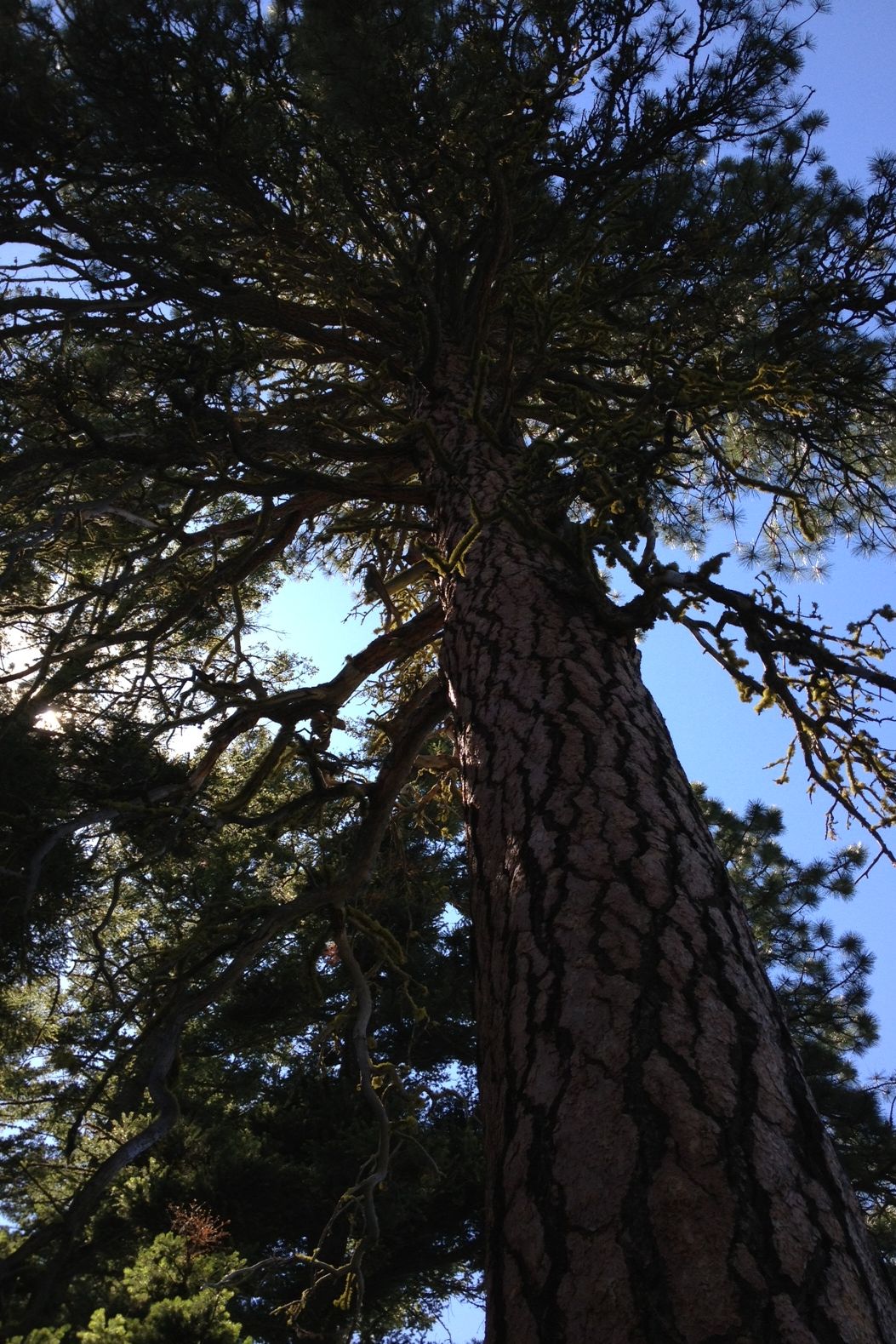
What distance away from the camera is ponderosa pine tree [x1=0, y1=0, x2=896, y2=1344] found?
1.58m

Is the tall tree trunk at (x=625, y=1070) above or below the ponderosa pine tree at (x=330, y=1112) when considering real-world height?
below

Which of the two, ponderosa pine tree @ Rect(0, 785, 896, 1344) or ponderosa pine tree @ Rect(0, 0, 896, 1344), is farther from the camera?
ponderosa pine tree @ Rect(0, 785, 896, 1344)

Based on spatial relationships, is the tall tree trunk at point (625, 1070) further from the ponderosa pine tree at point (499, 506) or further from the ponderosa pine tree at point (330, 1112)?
the ponderosa pine tree at point (330, 1112)

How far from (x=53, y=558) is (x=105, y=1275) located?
15.5 feet

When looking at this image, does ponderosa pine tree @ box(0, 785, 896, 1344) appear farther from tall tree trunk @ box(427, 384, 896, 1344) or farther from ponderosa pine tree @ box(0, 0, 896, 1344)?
tall tree trunk @ box(427, 384, 896, 1344)

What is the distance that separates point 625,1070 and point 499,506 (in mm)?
1650

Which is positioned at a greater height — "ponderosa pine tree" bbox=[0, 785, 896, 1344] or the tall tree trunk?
"ponderosa pine tree" bbox=[0, 785, 896, 1344]

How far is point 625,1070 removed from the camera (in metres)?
1.65

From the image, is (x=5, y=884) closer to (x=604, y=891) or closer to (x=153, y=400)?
(x=153, y=400)

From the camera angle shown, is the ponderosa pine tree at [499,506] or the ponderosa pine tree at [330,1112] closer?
the ponderosa pine tree at [499,506]

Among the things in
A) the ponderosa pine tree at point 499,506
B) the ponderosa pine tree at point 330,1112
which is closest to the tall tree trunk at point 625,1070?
the ponderosa pine tree at point 499,506

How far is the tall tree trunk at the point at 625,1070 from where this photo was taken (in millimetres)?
1341

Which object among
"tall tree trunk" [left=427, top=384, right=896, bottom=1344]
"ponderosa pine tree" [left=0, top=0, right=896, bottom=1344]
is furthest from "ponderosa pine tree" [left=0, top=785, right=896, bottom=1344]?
"tall tree trunk" [left=427, top=384, right=896, bottom=1344]

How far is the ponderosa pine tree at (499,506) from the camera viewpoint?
1.58 metres
